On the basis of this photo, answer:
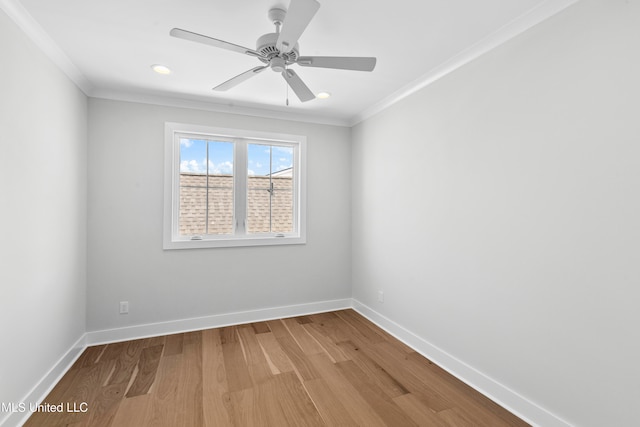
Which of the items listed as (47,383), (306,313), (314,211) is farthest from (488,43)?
(47,383)

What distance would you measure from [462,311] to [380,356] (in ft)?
2.68

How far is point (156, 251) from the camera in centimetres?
297

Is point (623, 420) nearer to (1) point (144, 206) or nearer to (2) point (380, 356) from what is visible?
(2) point (380, 356)

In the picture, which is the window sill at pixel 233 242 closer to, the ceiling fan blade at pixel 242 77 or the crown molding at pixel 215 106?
the crown molding at pixel 215 106

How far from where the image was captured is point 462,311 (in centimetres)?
223

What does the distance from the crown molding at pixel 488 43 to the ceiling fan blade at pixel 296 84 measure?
109 centimetres

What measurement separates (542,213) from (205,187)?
2990mm

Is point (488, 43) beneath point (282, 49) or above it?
above

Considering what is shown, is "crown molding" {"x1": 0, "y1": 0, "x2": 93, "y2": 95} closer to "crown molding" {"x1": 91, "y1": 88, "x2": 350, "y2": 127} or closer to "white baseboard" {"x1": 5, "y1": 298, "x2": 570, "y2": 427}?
"crown molding" {"x1": 91, "y1": 88, "x2": 350, "y2": 127}

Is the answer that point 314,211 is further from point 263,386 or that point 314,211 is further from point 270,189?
point 263,386

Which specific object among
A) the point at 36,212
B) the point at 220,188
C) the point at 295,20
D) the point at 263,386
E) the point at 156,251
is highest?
the point at 295,20

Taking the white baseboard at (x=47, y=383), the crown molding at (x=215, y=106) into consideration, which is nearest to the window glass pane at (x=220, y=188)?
the crown molding at (x=215, y=106)

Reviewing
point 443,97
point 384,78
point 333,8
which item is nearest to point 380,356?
point 443,97

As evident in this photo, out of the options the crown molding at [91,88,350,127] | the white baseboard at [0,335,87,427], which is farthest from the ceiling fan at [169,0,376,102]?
the white baseboard at [0,335,87,427]
